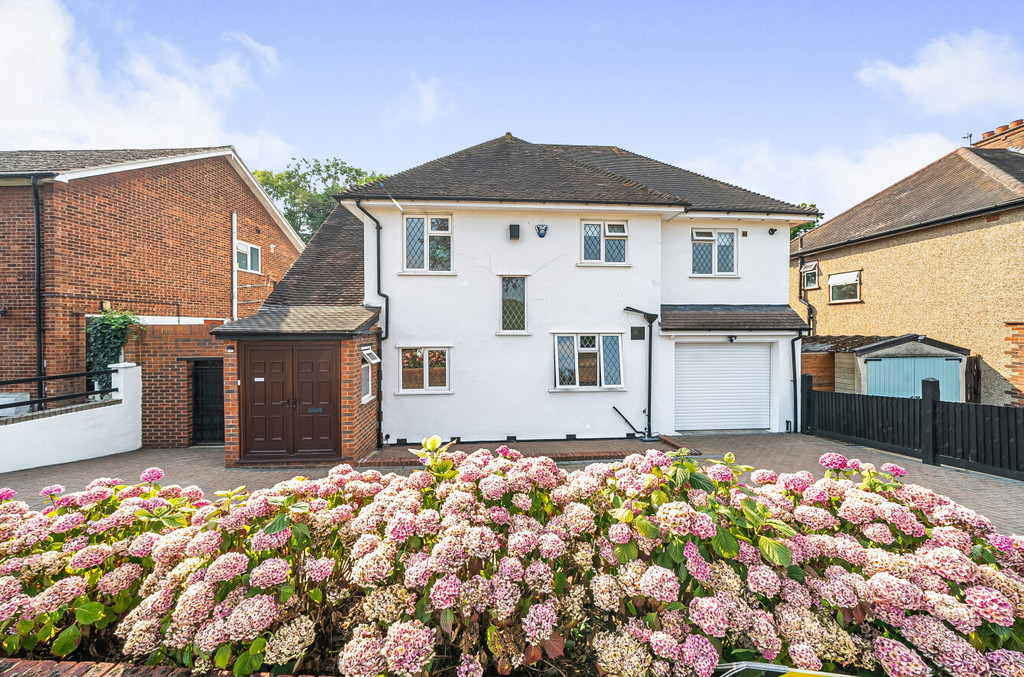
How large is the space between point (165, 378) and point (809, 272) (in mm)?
21334

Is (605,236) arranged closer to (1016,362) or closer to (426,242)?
(426,242)

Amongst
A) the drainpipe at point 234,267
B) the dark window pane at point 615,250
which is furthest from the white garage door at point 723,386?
the drainpipe at point 234,267

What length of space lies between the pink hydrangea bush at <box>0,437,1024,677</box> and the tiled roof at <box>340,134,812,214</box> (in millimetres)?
8021

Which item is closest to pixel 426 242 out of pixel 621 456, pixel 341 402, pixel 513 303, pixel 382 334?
pixel 382 334

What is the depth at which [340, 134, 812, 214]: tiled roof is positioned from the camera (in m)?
9.29

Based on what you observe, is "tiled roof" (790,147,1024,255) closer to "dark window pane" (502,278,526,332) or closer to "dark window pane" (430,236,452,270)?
"dark window pane" (502,278,526,332)

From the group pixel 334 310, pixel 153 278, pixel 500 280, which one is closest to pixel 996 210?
pixel 500 280

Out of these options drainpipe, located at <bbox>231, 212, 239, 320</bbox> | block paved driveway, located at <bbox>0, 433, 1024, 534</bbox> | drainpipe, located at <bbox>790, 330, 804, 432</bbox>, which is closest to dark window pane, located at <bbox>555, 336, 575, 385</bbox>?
block paved driveway, located at <bbox>0, 433, 1024, 534</bbox>

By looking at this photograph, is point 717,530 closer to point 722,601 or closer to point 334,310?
point 722,601

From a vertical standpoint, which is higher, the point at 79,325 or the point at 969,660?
the point at 79,325

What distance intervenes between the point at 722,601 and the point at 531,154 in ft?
37.8

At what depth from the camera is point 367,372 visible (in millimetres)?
8586

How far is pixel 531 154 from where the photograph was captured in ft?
37.4

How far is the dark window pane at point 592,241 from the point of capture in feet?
32.2
